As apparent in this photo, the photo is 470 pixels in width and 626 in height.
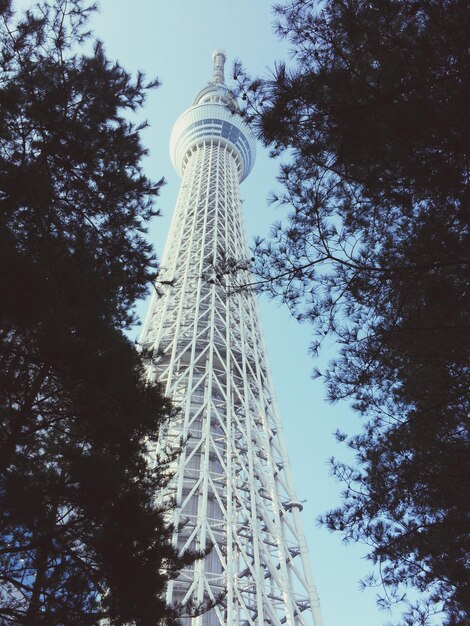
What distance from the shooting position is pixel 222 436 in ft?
66.9

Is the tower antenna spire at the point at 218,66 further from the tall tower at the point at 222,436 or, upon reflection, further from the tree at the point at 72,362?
the tree at the point at 72,362

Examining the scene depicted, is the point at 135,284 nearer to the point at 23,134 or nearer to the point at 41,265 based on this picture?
the point at 41,265

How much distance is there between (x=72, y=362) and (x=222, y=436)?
15.4 m

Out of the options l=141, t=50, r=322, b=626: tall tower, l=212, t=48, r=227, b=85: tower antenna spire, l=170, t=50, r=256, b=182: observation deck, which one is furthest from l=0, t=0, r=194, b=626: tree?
l=212, t=48, r=227, b=85: tower antenna spire

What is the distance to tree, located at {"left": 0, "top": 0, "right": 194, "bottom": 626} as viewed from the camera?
5043 millimetres

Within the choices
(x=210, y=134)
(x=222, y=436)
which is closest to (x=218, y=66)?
(x=210, y=134)

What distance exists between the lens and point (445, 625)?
6090mm

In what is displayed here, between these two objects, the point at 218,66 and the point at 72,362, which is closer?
the point at 72,362

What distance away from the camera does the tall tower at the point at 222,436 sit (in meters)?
15.2

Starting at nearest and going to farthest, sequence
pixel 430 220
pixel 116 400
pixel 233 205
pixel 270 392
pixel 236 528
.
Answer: pixel 430 220
pixel 116 400
pixel 236 528
pixel 270 392
pixel 233 205

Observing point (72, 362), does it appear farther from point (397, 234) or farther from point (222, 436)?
point (222, 436)

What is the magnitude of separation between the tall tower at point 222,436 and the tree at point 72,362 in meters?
1.34

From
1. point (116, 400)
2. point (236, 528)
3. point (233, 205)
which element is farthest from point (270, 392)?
point (116, 400)

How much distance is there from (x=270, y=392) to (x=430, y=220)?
61.8 feet
